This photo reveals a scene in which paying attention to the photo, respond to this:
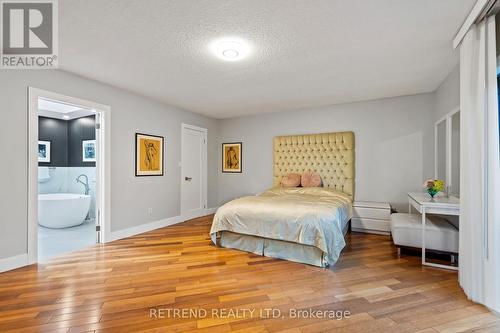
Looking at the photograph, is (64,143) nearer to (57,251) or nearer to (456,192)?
(57,251)

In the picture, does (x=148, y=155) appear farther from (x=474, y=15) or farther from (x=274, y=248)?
(x=474, y=15)

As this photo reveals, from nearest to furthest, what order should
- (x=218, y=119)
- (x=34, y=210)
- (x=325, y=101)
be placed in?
(x=34, y=210) < (x=325, y=101) < (x=218, y=119)

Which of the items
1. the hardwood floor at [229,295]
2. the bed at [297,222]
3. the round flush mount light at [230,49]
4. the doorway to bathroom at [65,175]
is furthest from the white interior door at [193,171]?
the round flush mount light at [230,49]

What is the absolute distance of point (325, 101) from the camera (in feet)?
15.7

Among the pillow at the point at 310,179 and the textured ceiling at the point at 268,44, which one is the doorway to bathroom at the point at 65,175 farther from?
the pillow at the point at 310,179

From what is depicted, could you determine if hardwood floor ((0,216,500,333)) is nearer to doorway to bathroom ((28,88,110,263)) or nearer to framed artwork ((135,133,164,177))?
doorway to bathroom ((28,88,110,263))

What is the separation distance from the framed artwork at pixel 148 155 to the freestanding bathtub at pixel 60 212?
1.78 meters

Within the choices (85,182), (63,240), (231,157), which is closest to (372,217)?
(231,157)

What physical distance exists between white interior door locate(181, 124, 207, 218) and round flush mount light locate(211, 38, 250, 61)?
2.85 meters

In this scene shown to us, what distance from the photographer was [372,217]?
4.27 m

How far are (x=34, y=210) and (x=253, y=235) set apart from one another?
108 inches

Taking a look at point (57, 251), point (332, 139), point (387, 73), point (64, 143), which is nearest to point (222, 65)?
point (387, 73)

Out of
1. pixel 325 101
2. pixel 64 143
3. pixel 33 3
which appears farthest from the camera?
pixel 64 143

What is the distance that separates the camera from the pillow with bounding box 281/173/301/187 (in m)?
5.12
